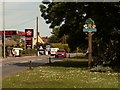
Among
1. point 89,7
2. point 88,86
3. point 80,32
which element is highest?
point 89,7

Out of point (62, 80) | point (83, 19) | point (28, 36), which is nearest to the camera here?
point (62, 80)

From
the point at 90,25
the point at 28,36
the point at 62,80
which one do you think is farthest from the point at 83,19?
the point at 28,36

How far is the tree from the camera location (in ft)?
103

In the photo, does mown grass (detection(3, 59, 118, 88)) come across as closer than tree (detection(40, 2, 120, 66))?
Yes

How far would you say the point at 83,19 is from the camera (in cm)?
3478

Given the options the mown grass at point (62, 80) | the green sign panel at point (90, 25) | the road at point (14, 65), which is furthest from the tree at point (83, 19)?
the mown grass at point (62, 80)

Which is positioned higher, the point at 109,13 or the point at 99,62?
the point at 109,13

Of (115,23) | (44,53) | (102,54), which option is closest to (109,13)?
(115,23)

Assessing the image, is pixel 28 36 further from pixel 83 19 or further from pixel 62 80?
pixel 62 80

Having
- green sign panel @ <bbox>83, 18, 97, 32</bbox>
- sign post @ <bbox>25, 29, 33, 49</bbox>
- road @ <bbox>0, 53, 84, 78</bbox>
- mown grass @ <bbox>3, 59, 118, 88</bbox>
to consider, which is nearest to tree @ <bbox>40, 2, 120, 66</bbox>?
green sign panel @ <bbox>83, 18, 97, 32</bbox>

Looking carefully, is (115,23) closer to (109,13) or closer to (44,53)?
(109,13)

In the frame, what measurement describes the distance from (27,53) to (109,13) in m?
54.4

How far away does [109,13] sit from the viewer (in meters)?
32.4

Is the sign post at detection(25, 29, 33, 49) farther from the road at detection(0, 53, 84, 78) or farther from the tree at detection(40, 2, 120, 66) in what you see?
the tree at detection(40, 2, 120, 66)
